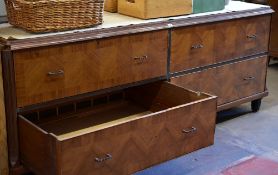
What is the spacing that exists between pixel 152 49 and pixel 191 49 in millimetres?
253

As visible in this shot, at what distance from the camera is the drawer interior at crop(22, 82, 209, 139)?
1.99 m

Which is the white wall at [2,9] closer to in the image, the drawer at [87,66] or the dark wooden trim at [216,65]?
the drawer at [87,66]

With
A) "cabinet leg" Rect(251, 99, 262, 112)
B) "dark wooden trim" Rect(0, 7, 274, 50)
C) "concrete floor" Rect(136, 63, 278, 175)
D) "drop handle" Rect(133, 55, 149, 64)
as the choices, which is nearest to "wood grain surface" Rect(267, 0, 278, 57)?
"concrete floor" Rect(136, 63, 278, 175)

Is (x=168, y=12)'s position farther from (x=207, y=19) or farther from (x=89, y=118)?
(x=89, y=118)

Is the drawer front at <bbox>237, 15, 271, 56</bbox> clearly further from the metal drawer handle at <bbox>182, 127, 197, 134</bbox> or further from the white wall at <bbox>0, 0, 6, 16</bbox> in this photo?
the white wall at <bbox>0, 0, 6, 16</bbox>

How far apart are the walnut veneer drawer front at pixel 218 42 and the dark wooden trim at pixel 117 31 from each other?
0.09 ft

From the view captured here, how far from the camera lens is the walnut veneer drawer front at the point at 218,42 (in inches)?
84.7

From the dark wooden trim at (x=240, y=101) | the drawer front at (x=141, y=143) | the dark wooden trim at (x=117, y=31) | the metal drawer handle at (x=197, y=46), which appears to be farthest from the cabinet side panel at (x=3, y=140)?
the dark wooden trim at (x=240, y=101)

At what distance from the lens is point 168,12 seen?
212 centimetres

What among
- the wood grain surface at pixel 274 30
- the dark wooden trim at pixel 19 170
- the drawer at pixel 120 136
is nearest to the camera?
the drawer at pixel 120 136

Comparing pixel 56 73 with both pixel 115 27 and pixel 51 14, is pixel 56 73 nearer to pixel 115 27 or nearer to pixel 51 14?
pixel 51 14

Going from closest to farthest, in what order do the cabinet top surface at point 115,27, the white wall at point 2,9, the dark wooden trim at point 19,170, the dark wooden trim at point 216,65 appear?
the cabinet top surface at point 115,27 → the dark wooden trim at point 19,170 → the white wall at point 2,9 → the dark wooden trim at point 216,65

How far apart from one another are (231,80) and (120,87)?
75cm

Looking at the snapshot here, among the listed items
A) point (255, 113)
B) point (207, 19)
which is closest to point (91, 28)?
point (207, 19)
